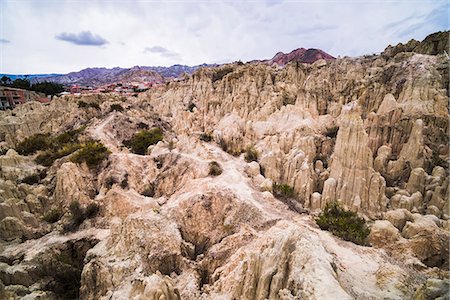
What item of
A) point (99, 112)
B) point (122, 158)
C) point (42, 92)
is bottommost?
point (122, 158)

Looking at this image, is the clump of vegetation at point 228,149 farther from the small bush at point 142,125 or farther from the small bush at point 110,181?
the small bush at point 110,181

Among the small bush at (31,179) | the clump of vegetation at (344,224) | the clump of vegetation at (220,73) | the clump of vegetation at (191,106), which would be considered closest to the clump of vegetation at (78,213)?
the small bush at (31,179)

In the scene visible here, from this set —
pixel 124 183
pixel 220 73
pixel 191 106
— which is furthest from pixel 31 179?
pixel 220 73

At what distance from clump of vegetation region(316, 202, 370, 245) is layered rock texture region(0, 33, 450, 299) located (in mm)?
545

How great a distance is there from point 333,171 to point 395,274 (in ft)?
30.7

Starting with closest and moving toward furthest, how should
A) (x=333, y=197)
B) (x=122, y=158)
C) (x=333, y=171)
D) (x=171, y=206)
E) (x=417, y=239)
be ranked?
1. (x=417, y=239)
2. (x=171, y=206)
3. (x=333, y=197)
4. (x=333, y=171)
5. (x=122, y=158)

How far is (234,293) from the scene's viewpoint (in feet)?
33.2

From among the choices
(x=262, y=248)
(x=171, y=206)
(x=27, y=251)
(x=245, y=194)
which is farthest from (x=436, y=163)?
(x=27, y=251)

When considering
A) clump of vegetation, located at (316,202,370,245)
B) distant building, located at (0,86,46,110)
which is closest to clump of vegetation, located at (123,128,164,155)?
clump of vegetation, located at (316,202,370,245)

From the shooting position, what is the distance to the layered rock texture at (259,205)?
10.5 metres

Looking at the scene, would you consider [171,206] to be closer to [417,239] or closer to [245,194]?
[245,194]

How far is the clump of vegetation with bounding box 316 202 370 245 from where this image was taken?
558 inches

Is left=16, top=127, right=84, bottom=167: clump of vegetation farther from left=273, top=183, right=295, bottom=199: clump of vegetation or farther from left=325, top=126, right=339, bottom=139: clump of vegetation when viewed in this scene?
left=325, top=126, right=339, bottom=139: clump of vegetation

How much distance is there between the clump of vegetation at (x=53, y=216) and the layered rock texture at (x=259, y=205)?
99 mm
